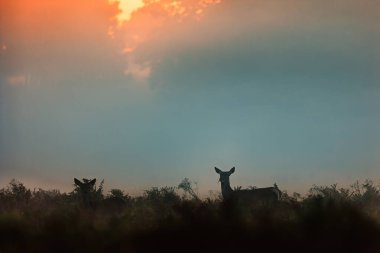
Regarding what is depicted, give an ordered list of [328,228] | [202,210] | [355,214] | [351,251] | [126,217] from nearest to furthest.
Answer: [351,251], [328,228], [355,214], [202,210], [126,217]

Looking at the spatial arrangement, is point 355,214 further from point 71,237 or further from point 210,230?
point 71,237

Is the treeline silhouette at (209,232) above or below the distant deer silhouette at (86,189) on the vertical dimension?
below

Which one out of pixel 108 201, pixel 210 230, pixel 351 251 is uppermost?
pixel 108 201

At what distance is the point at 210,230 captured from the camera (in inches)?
448

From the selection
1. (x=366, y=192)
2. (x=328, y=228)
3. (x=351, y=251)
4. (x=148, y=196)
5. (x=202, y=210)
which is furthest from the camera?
(x=148, y=196)

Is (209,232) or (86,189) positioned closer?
(209,232)

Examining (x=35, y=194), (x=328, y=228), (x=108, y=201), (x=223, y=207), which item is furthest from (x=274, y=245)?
(x=35, y=194)

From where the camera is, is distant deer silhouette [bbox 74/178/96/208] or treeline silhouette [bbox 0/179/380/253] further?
distant deer silhouette [bbox 74/178/96/208]

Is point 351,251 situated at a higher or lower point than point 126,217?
lower

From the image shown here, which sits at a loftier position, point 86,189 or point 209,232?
point 86,189

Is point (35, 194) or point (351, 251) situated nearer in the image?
point (351, 251)

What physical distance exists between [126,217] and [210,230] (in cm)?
356

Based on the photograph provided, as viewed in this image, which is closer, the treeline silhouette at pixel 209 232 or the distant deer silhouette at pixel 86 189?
the treeline silhouette at pixel 209 232

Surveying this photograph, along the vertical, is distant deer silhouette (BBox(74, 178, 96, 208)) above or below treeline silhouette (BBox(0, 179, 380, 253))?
above
